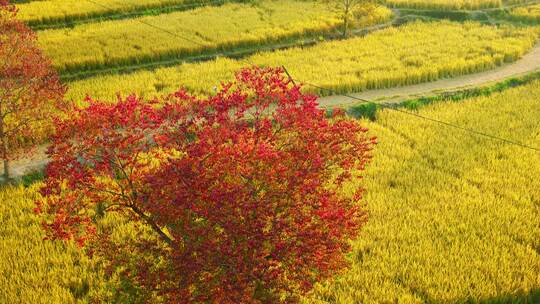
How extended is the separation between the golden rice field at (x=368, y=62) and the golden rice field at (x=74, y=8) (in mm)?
7484

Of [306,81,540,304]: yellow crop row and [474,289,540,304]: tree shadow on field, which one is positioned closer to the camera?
[474,289,540,304]: tree shadow on field

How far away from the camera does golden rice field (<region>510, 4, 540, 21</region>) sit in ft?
78.3

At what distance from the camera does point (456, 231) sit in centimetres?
903

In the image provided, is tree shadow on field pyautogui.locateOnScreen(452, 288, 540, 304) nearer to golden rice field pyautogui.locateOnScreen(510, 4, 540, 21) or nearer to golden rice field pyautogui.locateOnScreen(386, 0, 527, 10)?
golden rice field pyautogui.locateOnScreen(510, 4, 540, 21)

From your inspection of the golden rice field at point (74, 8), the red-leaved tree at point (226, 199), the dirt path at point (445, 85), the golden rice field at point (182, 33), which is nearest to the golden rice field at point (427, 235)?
the red-leaved tree at point (226, 199)

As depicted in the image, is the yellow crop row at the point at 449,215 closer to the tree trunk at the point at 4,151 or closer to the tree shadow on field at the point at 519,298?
the tree shadow on field at the point at 519,298

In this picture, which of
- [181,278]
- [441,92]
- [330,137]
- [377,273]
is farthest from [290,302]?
[441,92]

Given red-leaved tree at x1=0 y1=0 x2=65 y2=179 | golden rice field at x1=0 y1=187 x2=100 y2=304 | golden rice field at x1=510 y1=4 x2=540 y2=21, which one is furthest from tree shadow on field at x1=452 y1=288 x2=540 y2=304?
golden rice field at x1=510 y1=4 x2=540 y2=21

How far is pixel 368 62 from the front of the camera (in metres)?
17.9

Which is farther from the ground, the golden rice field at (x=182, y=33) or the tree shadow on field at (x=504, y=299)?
the golden rice field at (x=182, y=33)

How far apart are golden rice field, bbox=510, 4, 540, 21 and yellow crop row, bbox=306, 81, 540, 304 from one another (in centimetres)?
1167

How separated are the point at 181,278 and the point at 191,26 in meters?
17.6

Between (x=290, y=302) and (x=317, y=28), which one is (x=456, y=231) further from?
(x=317, y=28)

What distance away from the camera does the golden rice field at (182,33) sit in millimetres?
17828
